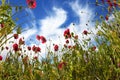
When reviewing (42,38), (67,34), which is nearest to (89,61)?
(67,34)

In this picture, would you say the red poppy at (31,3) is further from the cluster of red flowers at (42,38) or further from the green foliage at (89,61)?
the cluster of red flowers at (42,38)

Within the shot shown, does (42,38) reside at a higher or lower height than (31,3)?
lower

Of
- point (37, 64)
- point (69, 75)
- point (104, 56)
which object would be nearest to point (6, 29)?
point (69, 75)

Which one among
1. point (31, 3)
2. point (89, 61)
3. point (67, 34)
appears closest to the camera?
point (31, 3)

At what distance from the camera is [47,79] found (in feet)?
12.7

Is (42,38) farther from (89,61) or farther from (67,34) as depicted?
(89,61)

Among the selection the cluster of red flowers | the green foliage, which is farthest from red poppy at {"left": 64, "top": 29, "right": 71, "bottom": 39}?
the cluster of red flowers

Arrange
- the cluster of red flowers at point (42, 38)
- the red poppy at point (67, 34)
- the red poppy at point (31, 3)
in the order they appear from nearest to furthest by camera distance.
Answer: the red poppy at point (31, 3)
the red poppy at point (67, 34)
the cluster of red flowers at point (42, 38)

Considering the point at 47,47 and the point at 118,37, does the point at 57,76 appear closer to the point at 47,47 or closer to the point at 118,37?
the point at 118,37

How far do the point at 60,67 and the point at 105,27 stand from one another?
1.04 meters

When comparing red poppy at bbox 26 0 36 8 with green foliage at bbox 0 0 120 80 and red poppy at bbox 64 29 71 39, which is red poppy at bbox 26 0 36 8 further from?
red poppy at bbox 64 29 71 39

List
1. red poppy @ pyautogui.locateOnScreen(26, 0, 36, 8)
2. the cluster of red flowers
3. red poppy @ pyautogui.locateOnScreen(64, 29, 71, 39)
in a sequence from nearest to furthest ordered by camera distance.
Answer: red poppy @ pyautogui.locateOnScreen(26, 0, 36, 8) → red poppy @ pyautogui.locateOnScreen(64, 29, 71, 39) → the cluster of red flowers

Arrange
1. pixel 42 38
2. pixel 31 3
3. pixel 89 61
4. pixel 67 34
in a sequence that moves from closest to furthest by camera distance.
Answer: pixel 31 3, pixel 89 61, pixel 67 34, pixel 42 38

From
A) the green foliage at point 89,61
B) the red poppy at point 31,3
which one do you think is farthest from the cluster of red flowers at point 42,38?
the red poppy at point 31,3
